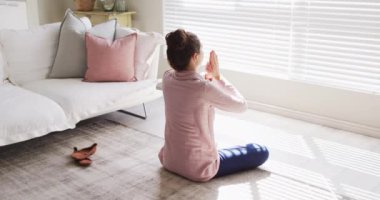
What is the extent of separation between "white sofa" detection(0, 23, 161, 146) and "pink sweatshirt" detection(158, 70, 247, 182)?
33.6 inches

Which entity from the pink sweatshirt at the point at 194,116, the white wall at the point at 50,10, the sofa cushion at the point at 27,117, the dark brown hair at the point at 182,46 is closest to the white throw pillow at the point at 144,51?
the sofa cushion at the point at 27,117

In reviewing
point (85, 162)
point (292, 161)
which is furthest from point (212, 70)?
point (85, 162)

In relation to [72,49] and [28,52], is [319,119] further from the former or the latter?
[28,52]

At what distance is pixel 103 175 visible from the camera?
8.64 ft

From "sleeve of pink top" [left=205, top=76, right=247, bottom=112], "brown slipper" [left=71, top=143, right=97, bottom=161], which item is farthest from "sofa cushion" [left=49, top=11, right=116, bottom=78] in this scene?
"sleeve of pink top" [left=205, top=76, right=247, bottom=112]

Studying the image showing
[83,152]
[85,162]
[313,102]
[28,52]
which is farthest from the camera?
[313,102]

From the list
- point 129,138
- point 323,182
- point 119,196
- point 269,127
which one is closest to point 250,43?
point 269,127

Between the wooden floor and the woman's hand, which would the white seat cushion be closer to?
the wooden floor

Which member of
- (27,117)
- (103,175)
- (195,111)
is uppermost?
(195,111)

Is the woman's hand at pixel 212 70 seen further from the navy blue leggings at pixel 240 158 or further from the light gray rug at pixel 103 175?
the light gray rug at pixel 103 175

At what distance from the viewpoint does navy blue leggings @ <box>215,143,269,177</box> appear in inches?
99.0

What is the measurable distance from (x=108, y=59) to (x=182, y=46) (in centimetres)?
123

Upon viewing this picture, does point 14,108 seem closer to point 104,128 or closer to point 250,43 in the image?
point 104,128

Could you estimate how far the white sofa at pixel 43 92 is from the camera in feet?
8.94
